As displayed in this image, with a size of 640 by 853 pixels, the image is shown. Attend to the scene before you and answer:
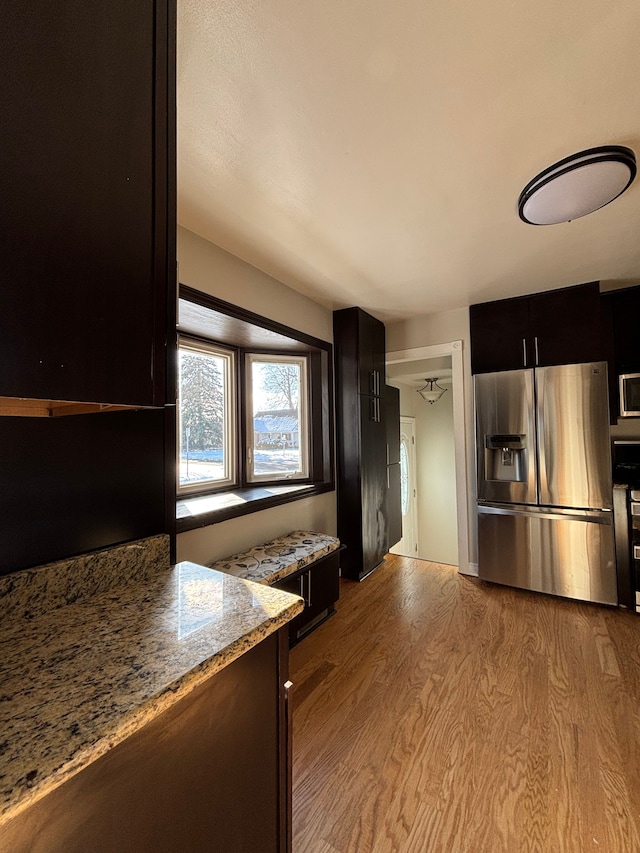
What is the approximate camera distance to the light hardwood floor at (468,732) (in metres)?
1.17

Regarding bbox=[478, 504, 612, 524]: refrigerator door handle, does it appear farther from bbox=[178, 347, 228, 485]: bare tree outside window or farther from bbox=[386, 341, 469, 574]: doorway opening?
bbox=[178, 347, 228, 485]: bare tree outside window

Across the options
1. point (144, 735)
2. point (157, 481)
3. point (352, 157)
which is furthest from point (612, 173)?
point (144, 735)

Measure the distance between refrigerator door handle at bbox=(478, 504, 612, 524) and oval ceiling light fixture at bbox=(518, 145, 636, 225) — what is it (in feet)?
6.63

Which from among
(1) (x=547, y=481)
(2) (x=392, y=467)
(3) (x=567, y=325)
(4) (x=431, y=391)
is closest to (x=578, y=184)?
(3) (x=567, y=325)

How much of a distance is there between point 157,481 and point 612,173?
2199mm

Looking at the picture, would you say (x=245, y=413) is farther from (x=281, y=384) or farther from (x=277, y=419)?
(x=281, y=384)

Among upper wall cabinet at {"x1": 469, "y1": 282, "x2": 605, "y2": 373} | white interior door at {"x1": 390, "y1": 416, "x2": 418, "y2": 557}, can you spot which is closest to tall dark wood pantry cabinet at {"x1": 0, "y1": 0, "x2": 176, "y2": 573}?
upper wall cabinet at {"x1": 469, "y1": 282, "x2": 605, "y2": 373}

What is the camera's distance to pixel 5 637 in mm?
766

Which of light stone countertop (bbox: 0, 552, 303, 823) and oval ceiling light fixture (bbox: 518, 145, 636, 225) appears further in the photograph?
oval ceiling light fixture (bbox: 518, 145, 636, 225)

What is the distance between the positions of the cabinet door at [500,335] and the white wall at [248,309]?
4.42 ft

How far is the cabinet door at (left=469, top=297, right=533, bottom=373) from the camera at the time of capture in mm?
2959

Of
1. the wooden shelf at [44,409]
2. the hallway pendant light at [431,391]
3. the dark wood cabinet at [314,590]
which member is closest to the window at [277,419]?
the dark wood cabinet at [314,590]

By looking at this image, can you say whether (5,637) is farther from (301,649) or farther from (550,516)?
(550,516)

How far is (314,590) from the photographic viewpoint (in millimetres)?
2273
